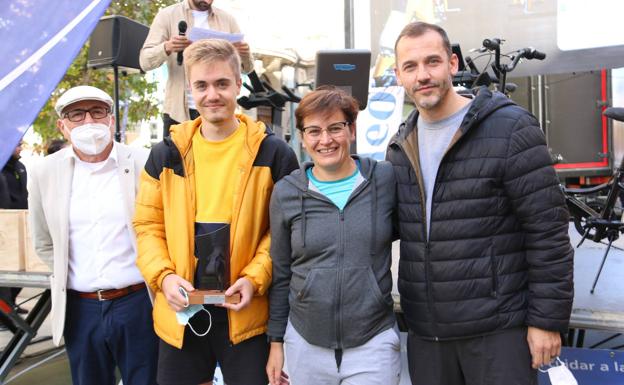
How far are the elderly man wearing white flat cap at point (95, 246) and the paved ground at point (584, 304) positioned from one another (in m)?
1.31

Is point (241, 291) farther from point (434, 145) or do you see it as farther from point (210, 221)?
point (434, 145)

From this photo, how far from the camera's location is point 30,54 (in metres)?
1.85

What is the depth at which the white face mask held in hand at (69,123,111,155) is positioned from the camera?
261 centimetres

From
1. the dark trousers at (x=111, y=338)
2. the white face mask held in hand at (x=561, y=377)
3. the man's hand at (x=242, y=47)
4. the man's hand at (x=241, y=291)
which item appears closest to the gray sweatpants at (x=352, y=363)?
the man's hand at (x=241, y=291)

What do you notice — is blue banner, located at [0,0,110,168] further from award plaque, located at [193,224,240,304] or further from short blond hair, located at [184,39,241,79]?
award plaque, located at [193,224,240,304]

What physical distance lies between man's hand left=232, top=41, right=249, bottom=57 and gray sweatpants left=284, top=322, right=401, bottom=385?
1.75m

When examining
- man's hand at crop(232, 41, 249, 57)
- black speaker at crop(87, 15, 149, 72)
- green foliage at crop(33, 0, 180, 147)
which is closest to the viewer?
man's hand at crop(232, 41, 249, 57)

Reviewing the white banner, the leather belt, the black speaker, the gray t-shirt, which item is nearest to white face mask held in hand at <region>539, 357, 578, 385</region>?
the gray t-shirt

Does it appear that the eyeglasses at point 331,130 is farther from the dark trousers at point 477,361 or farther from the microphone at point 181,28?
the microphone at point 181,28

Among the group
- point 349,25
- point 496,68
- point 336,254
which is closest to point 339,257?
point 336,254

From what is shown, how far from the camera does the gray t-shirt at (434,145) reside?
213 cm

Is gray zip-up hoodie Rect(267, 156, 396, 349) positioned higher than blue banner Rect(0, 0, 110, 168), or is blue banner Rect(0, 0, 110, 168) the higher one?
blue banner Rect(0, 0, 110, 168)

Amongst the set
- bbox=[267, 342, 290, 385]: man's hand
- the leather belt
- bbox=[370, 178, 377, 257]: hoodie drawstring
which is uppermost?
bbox=[370, 178, 377, 257]: hoodie drawstring

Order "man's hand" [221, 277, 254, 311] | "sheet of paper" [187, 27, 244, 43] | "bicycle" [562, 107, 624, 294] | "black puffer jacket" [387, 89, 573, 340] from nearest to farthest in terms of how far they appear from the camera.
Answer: "black puffer jacket" [387, 89, 573, 340] → "man's hand" [221, 277, 254, 311] → "sheet of paper" [187, 27, 244, 43] → "bicycle" [562, 107, 624, 294]
